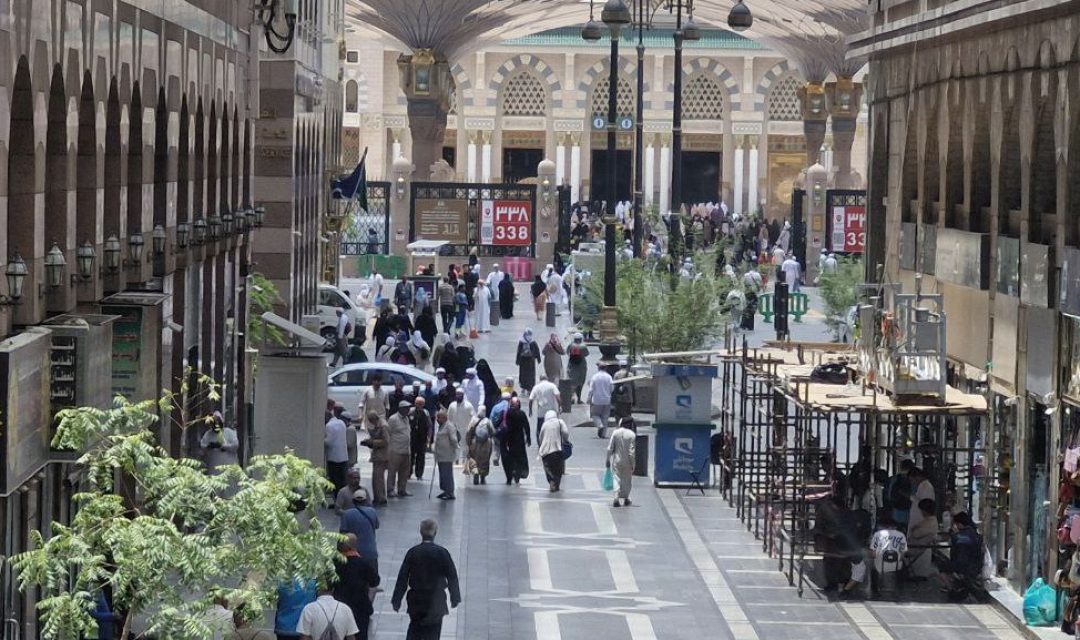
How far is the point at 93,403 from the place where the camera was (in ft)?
53.3

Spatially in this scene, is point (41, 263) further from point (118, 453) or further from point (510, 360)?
point (510, 360)

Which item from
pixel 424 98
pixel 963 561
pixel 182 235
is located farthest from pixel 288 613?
pixel 424 98

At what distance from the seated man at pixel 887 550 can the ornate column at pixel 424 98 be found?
130 ft

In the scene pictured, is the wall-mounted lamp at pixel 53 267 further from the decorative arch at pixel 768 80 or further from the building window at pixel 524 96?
the decorative arch at pixel 768 80

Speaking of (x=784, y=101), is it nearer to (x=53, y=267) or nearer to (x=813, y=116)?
(x=813, y=116)

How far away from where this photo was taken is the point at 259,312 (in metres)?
33.1

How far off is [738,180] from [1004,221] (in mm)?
60080

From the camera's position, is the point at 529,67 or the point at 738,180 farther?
the point at 529,67

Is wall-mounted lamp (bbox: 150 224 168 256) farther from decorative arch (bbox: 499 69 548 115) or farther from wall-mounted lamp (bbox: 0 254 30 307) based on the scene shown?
decorative arch (bbox: 499 69 548 115)

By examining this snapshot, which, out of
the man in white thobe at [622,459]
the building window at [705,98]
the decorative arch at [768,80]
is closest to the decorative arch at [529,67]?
the building window at [705,98]

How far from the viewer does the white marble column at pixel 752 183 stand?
3302 inches

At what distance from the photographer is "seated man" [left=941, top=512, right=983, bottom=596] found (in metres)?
22.3

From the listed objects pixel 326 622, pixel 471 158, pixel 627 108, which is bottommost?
pixel 326 622

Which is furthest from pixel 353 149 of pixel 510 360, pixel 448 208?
pixel 510 360
